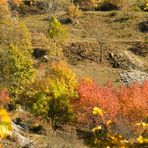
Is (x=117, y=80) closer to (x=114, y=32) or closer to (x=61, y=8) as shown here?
(x=114, y=32)

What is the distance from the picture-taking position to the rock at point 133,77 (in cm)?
8412

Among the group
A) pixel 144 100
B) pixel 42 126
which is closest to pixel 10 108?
pixel 42 126

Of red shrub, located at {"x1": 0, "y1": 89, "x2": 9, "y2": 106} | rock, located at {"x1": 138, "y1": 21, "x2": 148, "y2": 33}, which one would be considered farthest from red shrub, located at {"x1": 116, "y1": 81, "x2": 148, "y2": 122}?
rock, located at {"x1": 138, "y1": 21, "x2": 148, "y2": 33}

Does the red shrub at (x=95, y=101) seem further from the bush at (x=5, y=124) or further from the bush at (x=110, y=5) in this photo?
the bush at (x=110, y=5)

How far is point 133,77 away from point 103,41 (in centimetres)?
1446

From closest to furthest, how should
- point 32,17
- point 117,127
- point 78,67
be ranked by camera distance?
point 117,127
point 78,67
point 32,17

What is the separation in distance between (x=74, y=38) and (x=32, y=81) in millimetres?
36396

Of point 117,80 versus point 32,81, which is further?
point 117,80

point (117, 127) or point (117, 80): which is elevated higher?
point (117, 127)

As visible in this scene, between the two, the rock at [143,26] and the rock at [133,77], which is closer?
the rock at [133,77]

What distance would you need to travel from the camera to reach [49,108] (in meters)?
59.2

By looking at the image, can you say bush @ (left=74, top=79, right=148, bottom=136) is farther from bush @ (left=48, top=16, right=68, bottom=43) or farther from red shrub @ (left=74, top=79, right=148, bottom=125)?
bush @ (left=48, top=16, right=68, bottom=43)

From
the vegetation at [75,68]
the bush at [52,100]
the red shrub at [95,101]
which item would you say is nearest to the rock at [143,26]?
the vegetation at [75,68]

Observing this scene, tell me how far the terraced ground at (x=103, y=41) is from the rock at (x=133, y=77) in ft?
3.83
